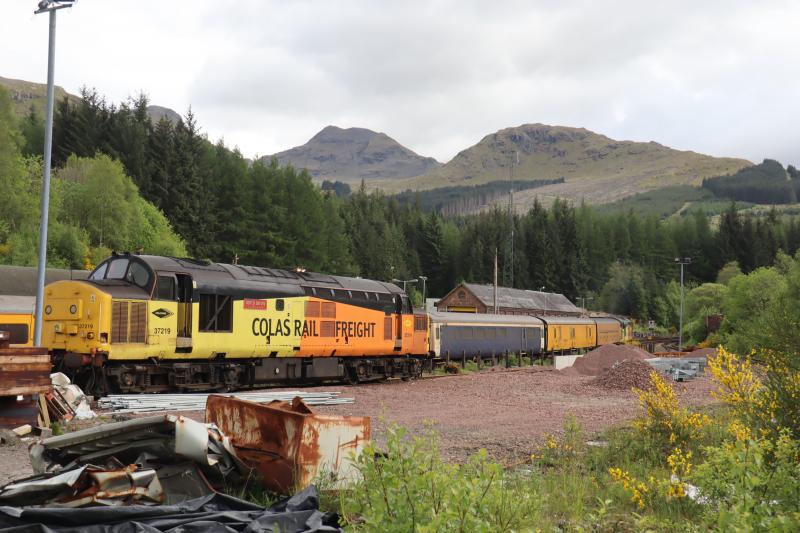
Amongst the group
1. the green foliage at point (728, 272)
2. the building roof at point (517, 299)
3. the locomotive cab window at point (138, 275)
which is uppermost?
the green foliage at point (728, 272)

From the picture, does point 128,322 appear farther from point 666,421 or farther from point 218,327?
point 666,421

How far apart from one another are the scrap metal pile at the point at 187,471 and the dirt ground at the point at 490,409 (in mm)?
1148

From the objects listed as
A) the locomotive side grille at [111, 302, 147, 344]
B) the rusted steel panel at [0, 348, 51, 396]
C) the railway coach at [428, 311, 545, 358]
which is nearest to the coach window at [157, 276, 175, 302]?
the locomotive side grille at [111, 302, 147, 344]

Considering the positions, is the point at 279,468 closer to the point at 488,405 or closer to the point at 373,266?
the point at 488,405

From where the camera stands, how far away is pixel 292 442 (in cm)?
790

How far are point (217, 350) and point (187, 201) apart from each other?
48.7m

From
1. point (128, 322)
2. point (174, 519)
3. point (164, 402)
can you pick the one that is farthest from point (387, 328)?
point (174, 519)

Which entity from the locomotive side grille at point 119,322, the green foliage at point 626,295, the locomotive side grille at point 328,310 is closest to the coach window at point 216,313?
the locomotive side grille at point 119,322

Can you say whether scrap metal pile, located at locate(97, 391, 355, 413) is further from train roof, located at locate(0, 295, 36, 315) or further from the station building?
the station building

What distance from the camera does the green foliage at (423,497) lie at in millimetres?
4699

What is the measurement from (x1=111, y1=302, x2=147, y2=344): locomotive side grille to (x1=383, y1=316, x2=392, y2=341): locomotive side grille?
12.1 meters

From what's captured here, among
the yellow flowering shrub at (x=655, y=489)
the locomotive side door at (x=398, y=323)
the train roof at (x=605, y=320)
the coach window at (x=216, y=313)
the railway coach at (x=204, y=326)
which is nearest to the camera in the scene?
the yellow flowering shrub at (x=655, y=489)

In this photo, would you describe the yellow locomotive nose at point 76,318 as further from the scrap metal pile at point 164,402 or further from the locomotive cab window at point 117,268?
the scrap metal pile at point 164,402

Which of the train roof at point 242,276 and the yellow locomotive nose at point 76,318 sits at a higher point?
the train roof at point 242,276
